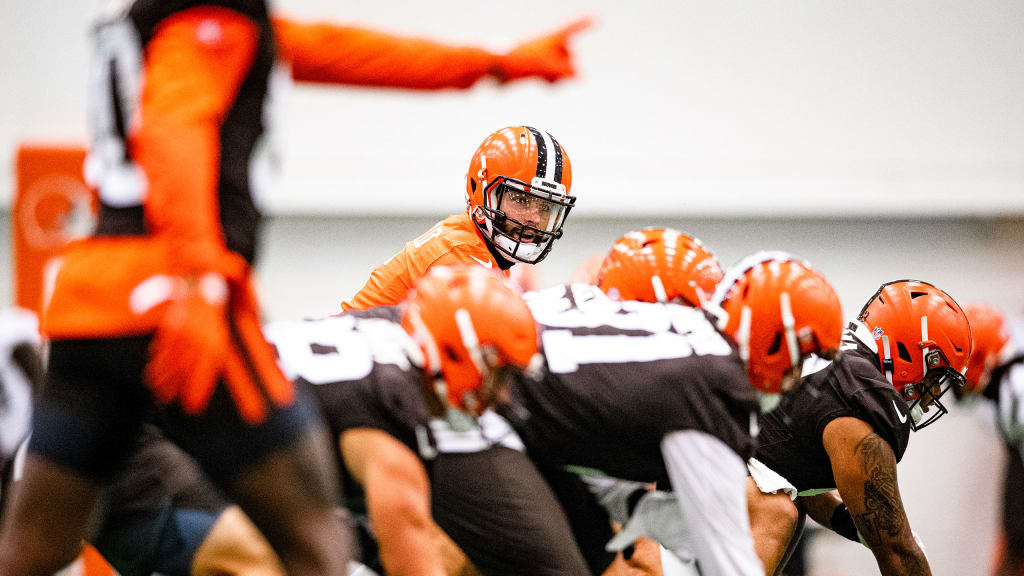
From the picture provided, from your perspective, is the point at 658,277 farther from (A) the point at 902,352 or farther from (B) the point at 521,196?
(A) the point at 902,352

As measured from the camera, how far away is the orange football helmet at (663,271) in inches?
138

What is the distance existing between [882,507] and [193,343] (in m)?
2.24

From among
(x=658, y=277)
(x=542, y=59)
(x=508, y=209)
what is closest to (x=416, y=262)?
(x=508, y=209)

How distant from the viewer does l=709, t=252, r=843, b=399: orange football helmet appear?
2.82m

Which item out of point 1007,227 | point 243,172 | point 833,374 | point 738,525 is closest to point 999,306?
point 1007,227

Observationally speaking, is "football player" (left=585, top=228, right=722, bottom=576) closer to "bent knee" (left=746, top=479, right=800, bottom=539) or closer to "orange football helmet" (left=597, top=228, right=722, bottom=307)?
"orange football helmet" (left=597, top=228, right=722, bottom=307)

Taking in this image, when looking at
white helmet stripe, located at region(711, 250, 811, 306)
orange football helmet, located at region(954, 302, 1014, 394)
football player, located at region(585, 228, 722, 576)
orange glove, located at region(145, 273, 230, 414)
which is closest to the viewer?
orange glove, located at region(145, 273, 230, 414)

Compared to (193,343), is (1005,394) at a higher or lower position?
lower

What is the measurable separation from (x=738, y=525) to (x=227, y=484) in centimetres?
125

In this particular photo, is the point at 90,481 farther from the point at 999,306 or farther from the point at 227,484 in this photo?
the point at 999,306

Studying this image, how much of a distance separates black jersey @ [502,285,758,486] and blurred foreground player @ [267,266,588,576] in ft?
0.35

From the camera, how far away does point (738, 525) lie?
2.54 meters

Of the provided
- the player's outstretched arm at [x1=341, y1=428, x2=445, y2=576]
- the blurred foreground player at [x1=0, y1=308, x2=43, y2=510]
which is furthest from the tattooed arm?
the blurred foreground player at [x1=0, y1=308, x2=43, y2=510]

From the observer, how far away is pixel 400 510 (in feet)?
7.78
